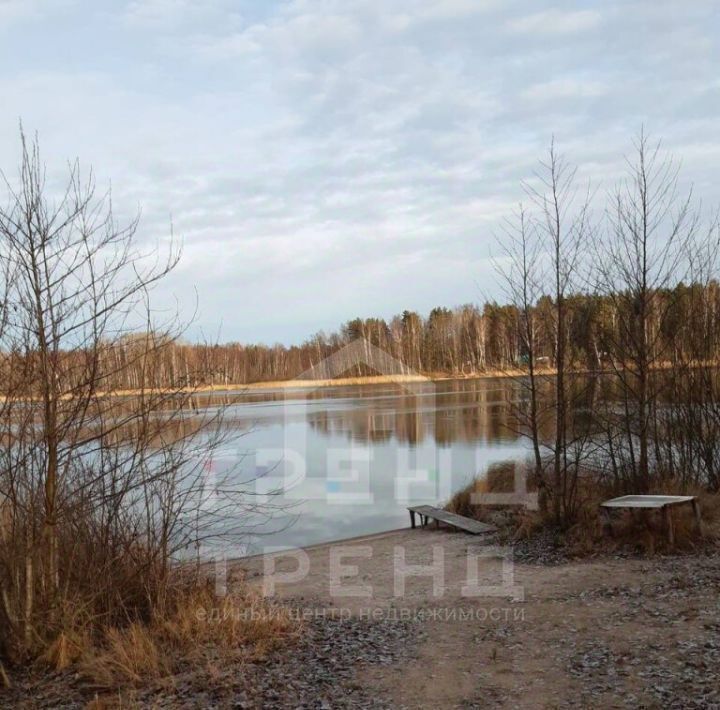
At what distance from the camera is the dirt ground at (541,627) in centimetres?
462

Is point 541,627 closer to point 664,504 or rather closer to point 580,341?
point 664,504

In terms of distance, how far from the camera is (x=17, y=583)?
5.48 m

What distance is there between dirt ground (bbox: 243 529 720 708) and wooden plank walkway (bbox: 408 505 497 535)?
132 centimetres

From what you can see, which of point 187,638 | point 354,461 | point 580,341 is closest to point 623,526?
point 580,341

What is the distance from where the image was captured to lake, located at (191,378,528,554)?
12180 mm

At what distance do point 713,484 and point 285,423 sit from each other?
854 inches

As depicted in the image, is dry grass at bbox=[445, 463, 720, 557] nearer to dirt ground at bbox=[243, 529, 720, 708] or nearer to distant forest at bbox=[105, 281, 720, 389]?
dirt ground at bbox=[243, 529, 720, 708]

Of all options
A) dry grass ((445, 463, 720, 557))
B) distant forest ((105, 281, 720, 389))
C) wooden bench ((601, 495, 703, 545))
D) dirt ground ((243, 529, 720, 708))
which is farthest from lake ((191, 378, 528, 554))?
wooden bench ((601, 495, 703, 545))

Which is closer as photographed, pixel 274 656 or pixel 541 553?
pixel 274 656

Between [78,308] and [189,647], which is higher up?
[78,308]

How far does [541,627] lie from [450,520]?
5.27m

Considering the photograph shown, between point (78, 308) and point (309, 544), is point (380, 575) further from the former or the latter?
point (78, 308)

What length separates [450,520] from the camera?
11242 millimetres

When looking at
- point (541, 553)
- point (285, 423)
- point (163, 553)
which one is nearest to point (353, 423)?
point (285, 423)
